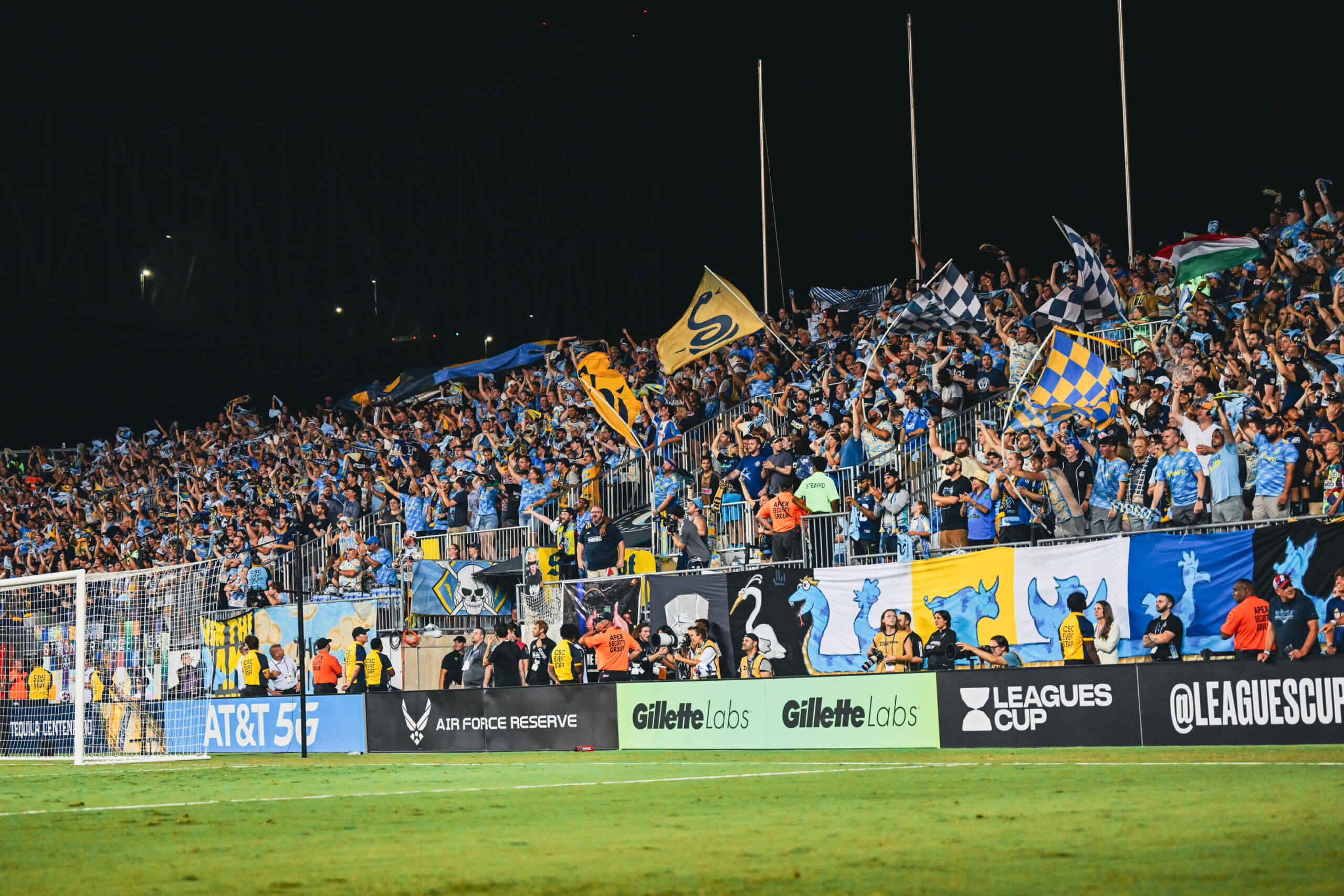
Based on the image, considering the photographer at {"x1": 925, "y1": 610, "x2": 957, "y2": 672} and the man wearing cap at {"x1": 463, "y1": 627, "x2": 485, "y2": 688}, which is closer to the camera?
the photographer at {"x1": 925, "y1": 610, "x2": 957, "y2": 672}

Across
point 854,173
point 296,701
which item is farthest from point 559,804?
point 854,173

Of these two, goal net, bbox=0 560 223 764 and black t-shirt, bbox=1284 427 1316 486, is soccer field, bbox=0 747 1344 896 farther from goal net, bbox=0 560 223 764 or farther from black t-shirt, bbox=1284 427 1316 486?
goal net, bbox=0 560 223 764

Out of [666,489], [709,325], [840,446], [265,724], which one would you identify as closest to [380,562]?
[265,724]

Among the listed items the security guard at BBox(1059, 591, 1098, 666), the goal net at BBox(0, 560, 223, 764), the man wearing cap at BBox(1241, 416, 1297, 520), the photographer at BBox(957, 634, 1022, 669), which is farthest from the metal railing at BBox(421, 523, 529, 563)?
the man wearing cap at BBox(1241, 416, 1297, 520)

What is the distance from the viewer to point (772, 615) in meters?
22.6

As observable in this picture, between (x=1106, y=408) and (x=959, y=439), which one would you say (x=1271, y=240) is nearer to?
(x=1106, y=408)

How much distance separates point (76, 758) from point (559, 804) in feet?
42.0

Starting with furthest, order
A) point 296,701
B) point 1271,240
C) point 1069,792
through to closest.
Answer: point 296,701 < point 1271,240 < point 1069,792

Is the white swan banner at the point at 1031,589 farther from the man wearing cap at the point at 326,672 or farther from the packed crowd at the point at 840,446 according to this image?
the man wearing cap at the point at 326,672

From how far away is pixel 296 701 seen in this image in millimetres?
25484

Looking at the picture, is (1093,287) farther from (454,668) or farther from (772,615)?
(454,668)

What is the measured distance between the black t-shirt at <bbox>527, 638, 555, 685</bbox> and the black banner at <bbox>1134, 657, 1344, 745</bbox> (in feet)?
33.8

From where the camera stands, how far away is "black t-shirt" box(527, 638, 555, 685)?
81.0 ft

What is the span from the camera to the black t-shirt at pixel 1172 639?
60.7 feet
